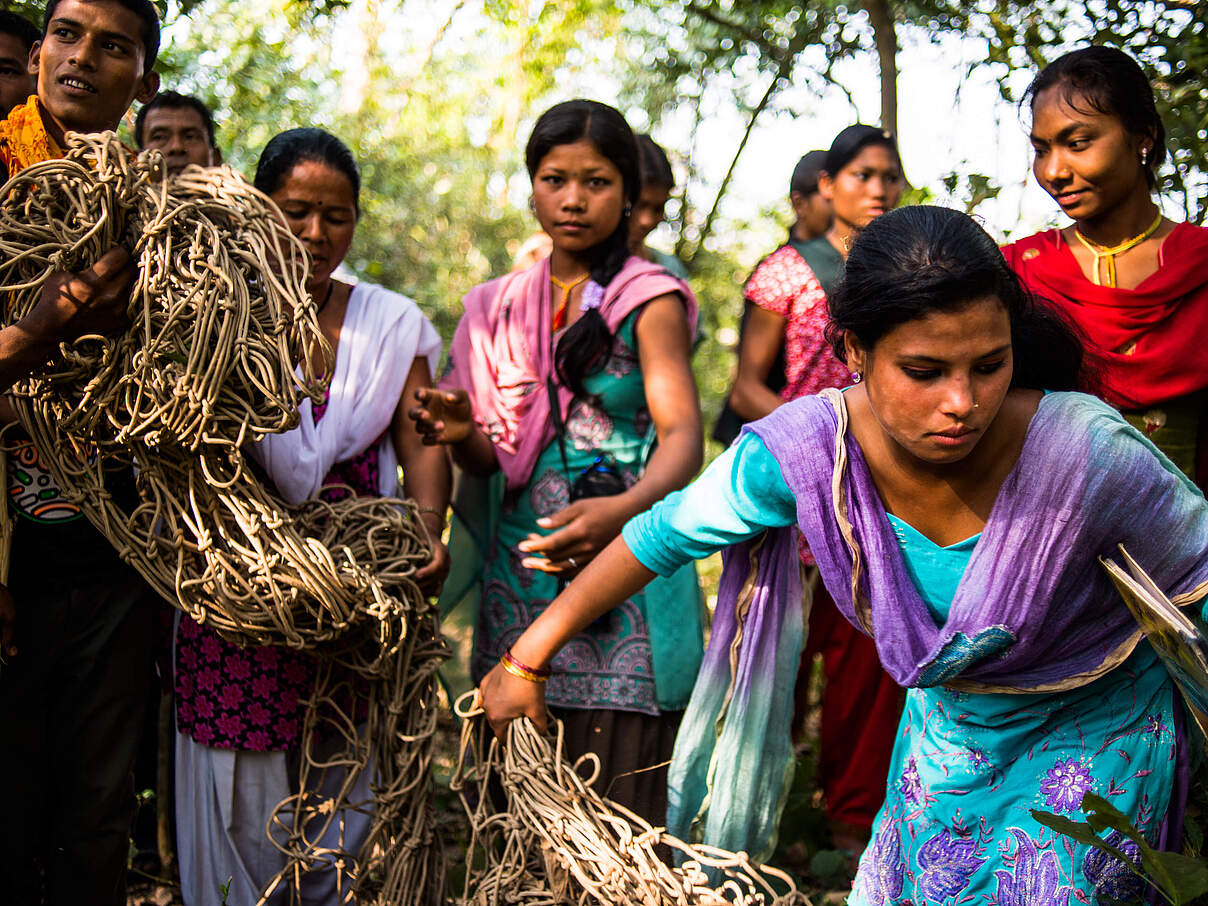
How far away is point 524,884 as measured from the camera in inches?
82.0

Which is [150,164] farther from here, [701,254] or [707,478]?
[701,254]

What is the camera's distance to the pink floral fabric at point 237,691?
2447 millimetres

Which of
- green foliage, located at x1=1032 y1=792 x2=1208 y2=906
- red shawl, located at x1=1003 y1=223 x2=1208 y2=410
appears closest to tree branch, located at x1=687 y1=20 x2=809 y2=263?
red shawl, located at x1=1003 y1=223 x2=1208 y2=410

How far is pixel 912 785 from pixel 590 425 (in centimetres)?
119

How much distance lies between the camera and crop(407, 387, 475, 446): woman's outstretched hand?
8.40 ft

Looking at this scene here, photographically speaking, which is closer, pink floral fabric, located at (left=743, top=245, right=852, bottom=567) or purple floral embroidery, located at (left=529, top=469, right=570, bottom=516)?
purple floral embroidery, located at (left=529, top=469, right=570, bottom=516)

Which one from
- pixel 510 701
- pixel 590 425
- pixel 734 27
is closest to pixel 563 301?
pixel 590 425

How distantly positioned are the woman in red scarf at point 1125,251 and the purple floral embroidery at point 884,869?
1.16 m

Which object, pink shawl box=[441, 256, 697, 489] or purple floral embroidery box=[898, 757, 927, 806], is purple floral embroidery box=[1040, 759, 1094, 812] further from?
pink shawl box=[441, 256, 697, 489]

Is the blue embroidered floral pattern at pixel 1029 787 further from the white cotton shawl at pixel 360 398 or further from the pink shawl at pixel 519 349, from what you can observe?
the white cotton shawl at pixel 360 398

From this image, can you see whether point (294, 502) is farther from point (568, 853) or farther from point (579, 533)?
point (568, 853)

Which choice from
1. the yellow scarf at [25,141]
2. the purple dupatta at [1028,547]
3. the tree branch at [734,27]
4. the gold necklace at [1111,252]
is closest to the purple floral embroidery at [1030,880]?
the purple dupatta at [1028,547]

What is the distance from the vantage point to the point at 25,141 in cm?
221

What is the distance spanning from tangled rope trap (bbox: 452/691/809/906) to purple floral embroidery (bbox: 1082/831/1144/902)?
484 millimetres
